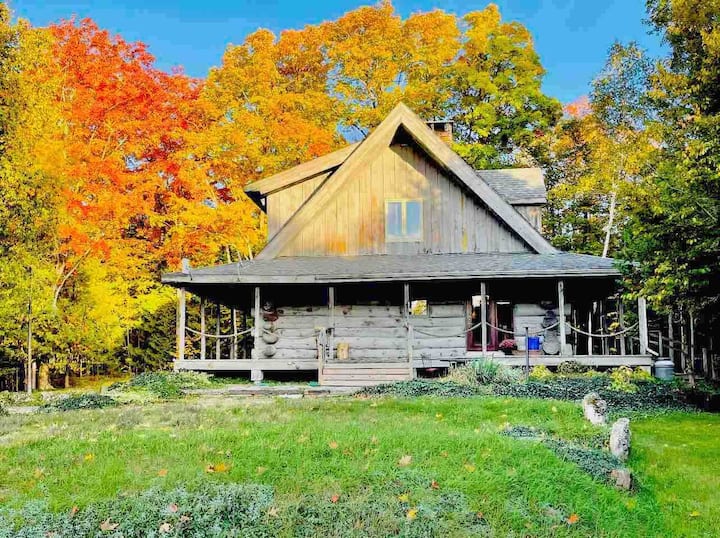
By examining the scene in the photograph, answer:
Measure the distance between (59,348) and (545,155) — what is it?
79.0 ft

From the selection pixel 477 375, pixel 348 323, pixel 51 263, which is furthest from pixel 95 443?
pixel 51 263

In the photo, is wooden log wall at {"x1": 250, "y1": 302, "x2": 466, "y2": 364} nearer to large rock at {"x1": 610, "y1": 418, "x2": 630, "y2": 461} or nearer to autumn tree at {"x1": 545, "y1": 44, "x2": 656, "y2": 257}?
autumn tree at {"x1": 545, "y1": 44, "x2": 656, "y2": 257}

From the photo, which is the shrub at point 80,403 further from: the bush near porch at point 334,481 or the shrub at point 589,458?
the shrub at point 589,458

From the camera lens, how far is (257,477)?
20.8ft

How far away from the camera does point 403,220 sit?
1967 cm

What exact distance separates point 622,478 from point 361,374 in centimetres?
943

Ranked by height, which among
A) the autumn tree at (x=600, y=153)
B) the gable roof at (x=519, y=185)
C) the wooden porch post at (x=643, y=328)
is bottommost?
the wooden porch post at (x=643, y=328)

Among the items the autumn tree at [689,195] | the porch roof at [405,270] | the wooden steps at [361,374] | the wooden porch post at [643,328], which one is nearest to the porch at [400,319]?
the porch roof at [405,270]

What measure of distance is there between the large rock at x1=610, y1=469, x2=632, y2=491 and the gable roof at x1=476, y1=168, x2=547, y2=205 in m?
14.9

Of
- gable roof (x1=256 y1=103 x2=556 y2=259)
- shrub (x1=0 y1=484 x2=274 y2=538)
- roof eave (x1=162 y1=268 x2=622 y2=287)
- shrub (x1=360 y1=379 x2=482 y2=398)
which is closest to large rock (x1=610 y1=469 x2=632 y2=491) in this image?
shrub (x1=0 y1=484 x2=274 y2=538)

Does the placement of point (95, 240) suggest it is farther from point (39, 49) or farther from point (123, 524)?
point (123, 524)

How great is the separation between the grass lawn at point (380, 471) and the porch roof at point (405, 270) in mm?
7086

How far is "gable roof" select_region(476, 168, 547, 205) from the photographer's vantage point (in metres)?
21.4

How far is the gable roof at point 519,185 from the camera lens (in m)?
21.4
